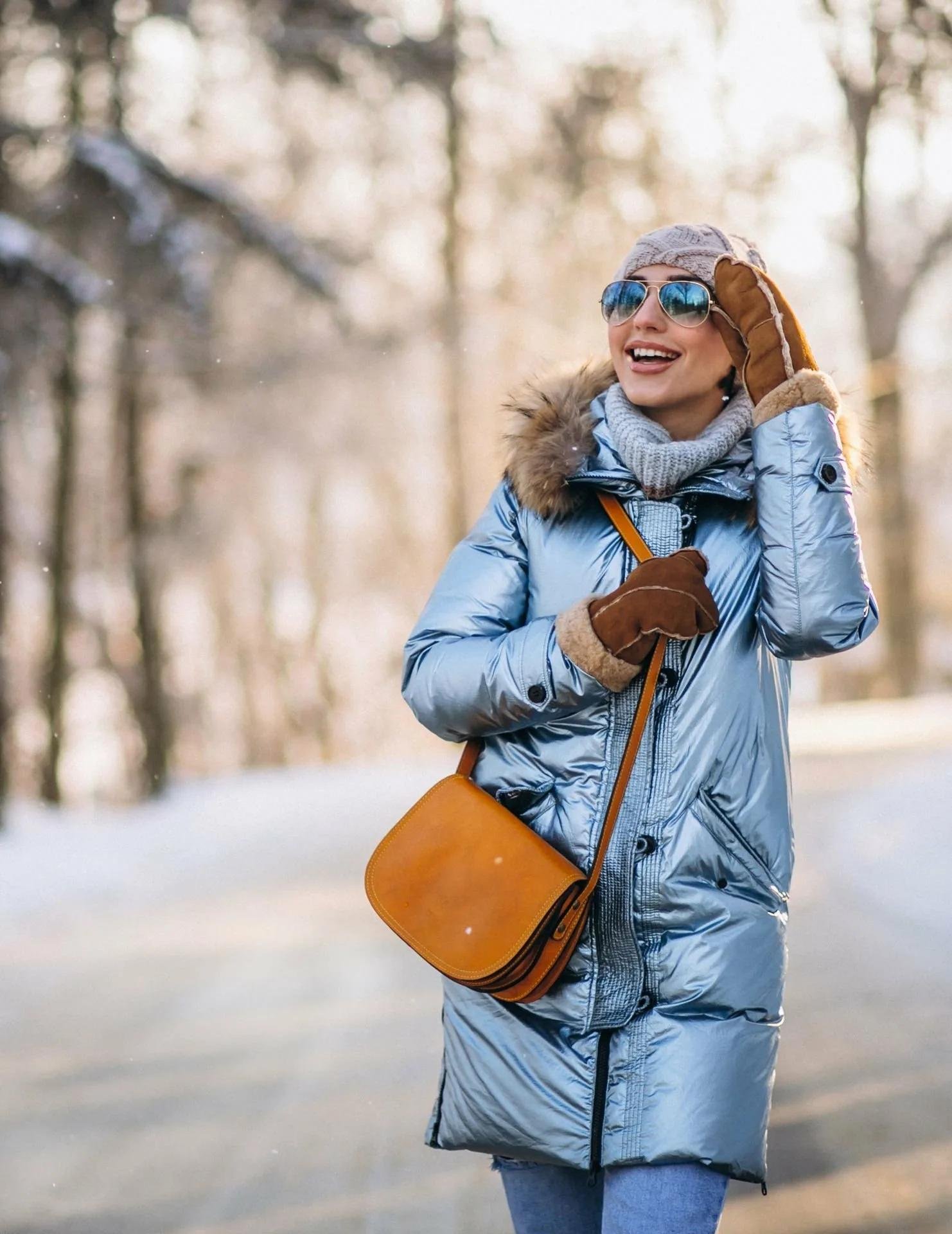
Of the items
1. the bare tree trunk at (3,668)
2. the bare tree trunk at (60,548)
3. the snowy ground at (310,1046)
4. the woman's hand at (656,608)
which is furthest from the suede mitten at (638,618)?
the bare tree trunk at (60,548)

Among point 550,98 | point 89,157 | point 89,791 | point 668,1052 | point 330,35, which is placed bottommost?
point 89,791

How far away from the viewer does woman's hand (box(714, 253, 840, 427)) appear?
7.82 ft

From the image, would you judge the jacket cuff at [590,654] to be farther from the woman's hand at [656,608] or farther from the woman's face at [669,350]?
the woman's face at [669,350]

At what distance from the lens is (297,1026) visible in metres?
6.06

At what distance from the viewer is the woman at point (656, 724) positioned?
229 centimetres

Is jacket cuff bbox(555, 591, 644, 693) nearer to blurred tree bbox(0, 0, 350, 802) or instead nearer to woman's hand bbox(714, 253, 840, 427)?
woman's hand bbox(714, 253, 840, 427)

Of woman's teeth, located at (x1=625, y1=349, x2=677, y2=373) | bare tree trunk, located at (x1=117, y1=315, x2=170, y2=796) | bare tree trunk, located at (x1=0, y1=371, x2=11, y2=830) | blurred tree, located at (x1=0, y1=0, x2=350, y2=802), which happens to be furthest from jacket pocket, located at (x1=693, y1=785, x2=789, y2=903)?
bare tree trunk, located at (x1=117, y1=315, x2=170, y2=796)

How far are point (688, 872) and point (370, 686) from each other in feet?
92.3

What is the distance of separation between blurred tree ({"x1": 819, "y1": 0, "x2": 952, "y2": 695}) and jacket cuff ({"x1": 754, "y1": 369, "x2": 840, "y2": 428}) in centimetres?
1401

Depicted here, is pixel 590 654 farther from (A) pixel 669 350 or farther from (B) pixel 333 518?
(B) pixel 333 518

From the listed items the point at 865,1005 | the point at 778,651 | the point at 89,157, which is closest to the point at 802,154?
the point at 89,157

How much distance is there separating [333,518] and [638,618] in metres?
27.7

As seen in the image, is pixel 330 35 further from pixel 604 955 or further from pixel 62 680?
pixel 604 955

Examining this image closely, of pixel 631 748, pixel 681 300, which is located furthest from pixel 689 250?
pixel 631 748
